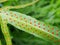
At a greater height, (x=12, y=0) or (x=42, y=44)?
(x=12, y=0)

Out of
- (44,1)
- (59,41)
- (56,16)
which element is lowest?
(59,41)

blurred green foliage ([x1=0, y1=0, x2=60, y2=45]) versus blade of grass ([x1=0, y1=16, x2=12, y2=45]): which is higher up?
blurred green foliage ([x1=0, y1=0, x2=60, y2=45])

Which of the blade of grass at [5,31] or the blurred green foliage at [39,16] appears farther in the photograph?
the blurred green foliage at [39,16]

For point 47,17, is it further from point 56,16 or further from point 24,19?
point 24,19

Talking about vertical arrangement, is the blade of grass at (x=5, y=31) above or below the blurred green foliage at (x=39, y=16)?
below

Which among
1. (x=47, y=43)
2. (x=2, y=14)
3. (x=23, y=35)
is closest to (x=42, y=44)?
(x=47, y=43)

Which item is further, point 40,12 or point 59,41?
point 40,12

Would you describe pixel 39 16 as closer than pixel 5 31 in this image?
No

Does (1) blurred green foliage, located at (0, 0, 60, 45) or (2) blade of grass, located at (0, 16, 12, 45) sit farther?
(1) blurred green foliage, located at (0, 0, 60, 45)

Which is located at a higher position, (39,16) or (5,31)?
(39,16)

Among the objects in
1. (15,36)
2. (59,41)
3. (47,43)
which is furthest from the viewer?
(15,36)

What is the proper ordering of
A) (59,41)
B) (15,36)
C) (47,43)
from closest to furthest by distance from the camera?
1. (59,41)
2. (47,43)
3. (15,36)
